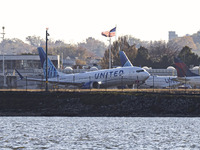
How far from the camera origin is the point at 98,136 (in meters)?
51.2

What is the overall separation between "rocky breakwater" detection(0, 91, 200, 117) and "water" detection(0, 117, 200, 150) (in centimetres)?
1173

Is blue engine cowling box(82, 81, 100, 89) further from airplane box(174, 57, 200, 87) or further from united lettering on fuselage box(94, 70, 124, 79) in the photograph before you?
airplane box(174, 57, 200, 87)

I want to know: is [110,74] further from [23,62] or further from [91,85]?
[23,62]

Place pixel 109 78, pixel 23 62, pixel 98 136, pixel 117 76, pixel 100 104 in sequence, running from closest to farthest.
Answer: pixel 98 136
pixel 100 104
pixel 117 76
pixel 109 78
pixel 23 62

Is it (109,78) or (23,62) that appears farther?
(23,62)

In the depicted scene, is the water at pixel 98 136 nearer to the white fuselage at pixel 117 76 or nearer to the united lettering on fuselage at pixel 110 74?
the united lettering on fuselage at pixel 110 74

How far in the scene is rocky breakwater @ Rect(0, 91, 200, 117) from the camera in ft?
261

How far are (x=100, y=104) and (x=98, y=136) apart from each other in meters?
30.4

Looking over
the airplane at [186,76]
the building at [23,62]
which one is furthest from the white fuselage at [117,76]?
the building at [23,62]

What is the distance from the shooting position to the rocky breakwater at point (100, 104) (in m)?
79.4

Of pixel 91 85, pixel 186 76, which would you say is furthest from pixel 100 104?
pixel 186 76

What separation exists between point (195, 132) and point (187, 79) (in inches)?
1668

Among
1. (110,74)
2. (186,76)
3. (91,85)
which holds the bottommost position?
(91,85)

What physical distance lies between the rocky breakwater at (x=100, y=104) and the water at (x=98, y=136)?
1173 cm
